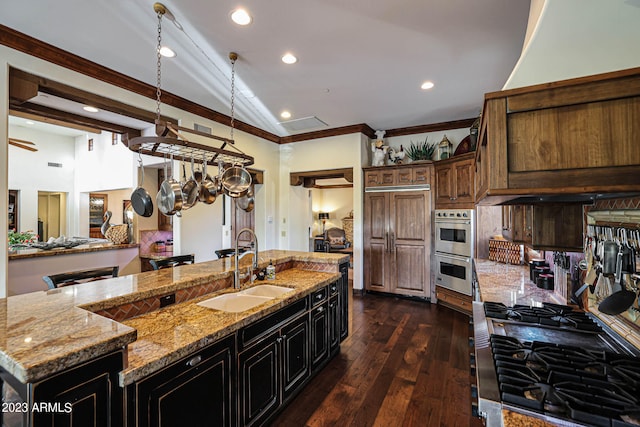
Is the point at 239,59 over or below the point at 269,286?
over

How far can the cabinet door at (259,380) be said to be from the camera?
1622mm

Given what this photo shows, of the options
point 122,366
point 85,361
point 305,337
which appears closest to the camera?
point 85,361

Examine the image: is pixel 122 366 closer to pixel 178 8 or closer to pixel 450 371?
pixel 178 8

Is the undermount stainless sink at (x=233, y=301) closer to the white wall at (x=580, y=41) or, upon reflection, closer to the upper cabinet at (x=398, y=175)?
the white wall at (x=580, y=41)

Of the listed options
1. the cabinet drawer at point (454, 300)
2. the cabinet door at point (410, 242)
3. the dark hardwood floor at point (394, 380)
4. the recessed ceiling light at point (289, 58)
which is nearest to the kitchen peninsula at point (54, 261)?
the dark hardwood floor at point (394, 380)

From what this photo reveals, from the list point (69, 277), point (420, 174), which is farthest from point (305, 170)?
point (69, 277)

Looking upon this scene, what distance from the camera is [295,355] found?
6.97ft

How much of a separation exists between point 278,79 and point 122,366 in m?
3.11

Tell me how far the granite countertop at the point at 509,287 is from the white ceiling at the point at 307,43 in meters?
2.19

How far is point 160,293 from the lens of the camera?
176 centimetres

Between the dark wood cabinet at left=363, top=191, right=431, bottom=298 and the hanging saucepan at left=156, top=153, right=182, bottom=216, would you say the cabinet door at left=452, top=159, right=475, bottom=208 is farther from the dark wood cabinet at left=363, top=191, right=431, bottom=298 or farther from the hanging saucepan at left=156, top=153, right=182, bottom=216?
the hanging saucepan at left=156, top=153, right=182, bottom=216

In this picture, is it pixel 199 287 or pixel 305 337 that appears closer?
pixel 199 287

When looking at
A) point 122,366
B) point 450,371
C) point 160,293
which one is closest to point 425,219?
point 450,371

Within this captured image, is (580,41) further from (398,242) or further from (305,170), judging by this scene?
(305,170)
